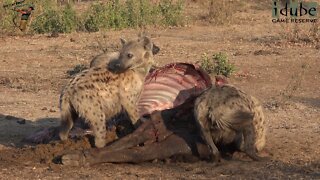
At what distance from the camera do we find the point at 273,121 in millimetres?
8328

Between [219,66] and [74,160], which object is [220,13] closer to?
[219,66]

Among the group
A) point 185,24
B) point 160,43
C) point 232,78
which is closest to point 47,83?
point 232,78

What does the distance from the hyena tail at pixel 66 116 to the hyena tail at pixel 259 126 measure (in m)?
1.60

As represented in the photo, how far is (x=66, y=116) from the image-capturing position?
21.3ft

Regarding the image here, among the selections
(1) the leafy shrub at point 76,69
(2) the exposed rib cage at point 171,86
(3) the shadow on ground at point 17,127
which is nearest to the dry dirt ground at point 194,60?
(3) the shadow on ground at point 17,127

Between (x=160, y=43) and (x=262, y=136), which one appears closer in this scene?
(x=262, y=136)

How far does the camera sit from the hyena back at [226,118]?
20.5ft

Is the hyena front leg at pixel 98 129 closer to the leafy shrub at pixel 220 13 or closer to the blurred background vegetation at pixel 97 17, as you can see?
the blurred background vegetation at pixel 97 17

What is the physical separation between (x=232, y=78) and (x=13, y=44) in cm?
537

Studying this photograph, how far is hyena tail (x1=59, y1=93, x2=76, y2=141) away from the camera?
6441 millimetres

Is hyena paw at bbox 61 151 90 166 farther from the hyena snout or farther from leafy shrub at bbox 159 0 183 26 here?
leafy shrub at bbox 159 0 183 26

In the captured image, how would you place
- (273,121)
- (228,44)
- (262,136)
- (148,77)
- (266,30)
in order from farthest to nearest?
1. (266,30)
2. (228,44)
3. (273,121)
4. (148,77)
5. (262,136)

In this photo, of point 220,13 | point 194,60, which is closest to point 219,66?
point 194,60

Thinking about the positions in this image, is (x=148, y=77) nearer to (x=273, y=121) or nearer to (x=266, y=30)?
(x=273, y=121)
